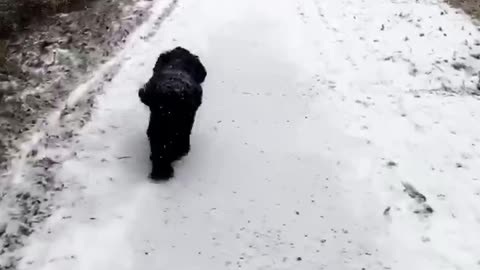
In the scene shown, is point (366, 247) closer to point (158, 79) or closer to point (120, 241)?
point (120, 241)

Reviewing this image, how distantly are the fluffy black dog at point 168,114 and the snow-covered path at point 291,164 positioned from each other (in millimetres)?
269

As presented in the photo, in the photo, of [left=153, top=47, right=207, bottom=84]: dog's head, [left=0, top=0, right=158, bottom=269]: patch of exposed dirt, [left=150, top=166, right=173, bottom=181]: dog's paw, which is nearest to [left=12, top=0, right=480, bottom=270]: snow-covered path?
[left=150, top=166, right=173, bottom=181]: dog's paw

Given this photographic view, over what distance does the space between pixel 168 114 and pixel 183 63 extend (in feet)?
4.21

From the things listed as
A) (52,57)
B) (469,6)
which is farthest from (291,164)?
(469,6)

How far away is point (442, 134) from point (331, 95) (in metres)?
1.89

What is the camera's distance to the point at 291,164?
7363mm

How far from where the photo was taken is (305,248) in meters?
6.01

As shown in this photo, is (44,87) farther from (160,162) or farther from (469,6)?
(469,6)

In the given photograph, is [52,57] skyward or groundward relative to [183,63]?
groundward

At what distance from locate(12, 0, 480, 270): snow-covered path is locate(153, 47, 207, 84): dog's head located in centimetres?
81

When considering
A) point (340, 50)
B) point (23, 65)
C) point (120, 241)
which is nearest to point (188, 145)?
point (120, 241)

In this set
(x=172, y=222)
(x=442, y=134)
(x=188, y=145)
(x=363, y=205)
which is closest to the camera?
(x=172, y=222)

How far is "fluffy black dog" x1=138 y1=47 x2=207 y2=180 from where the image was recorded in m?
6.56

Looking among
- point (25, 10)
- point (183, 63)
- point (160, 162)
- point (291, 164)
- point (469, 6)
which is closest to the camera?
point (160, 162)
